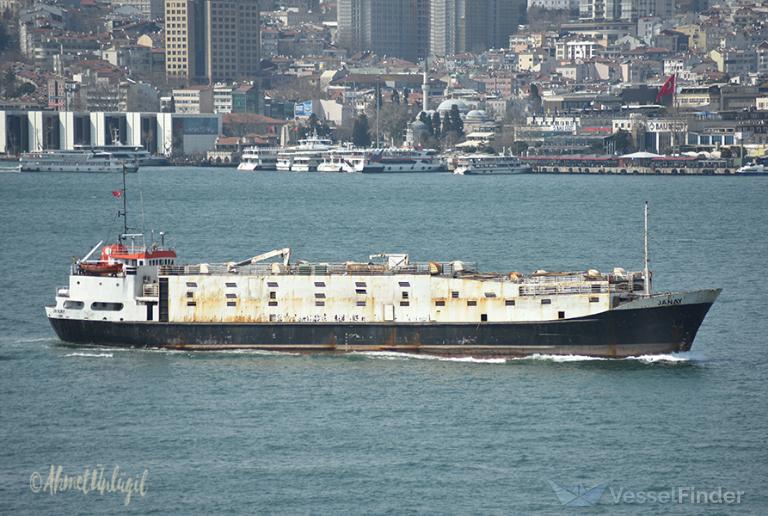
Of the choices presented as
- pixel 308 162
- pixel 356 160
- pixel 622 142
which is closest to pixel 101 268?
pixel 356 160

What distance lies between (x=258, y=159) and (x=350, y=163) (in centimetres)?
918

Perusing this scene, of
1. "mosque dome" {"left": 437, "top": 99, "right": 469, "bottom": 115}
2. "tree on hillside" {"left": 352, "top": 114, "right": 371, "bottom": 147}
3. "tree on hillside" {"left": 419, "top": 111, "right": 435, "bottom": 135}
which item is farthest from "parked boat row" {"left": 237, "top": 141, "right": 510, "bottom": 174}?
"mosque dome" {"left": 437, "top": 99, "right": 469, "bottom": 115}

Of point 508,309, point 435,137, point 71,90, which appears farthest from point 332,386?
point 71,90

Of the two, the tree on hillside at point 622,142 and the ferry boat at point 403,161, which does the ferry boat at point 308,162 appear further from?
the tree on hillside at point 622,142

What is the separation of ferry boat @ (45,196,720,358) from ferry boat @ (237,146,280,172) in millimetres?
118593

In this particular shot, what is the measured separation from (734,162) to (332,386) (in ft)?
368

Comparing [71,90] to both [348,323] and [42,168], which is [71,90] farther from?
[348,323]

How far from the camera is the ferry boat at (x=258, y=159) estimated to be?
157750 mm

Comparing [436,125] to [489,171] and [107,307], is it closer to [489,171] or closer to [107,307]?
[489,171]

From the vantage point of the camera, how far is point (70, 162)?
483ft

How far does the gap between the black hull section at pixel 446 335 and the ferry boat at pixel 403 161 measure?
11430cm

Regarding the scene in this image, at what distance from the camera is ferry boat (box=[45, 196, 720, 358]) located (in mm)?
36875

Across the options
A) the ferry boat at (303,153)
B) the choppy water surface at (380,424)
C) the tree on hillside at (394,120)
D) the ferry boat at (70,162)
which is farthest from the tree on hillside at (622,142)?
the choppy water surface at (380,424)

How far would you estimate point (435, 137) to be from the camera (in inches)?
6905
